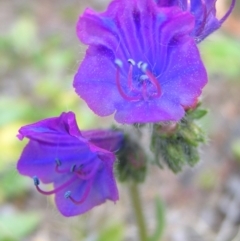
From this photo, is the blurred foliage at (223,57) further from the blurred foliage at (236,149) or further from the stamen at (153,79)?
the stamen at (153,79)

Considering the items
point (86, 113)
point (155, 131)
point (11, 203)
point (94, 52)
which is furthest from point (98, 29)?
point (11, 203)

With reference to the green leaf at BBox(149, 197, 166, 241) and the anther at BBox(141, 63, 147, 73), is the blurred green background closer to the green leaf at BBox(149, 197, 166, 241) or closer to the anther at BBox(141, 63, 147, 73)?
the green leaf at BBox(149, 197, 166, 241)

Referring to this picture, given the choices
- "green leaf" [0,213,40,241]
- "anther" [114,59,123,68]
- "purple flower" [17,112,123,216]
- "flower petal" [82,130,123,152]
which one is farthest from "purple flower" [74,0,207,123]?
"green leaf" [0,213,40,241]

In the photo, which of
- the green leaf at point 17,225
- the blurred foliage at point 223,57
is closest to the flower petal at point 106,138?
the green leaf at point 17,225

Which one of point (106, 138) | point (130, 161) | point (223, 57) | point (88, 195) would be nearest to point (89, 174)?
point (88, 195)

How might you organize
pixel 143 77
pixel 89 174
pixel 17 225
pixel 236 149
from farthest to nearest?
pixel 236 149 → pixel 17 225 → pixel 89 174 → pixel 143 77

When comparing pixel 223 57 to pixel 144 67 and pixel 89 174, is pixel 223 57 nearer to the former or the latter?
pixel 89 174
